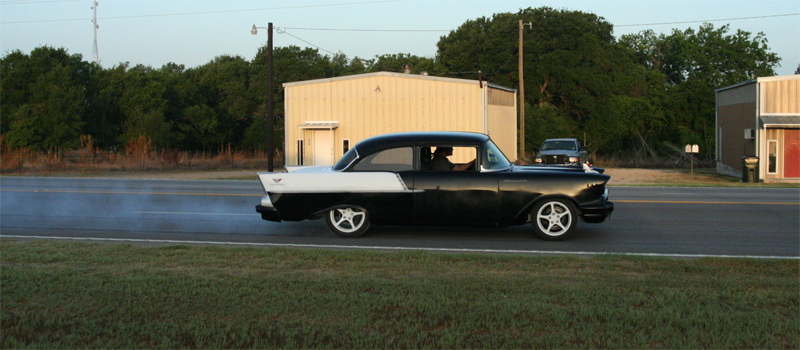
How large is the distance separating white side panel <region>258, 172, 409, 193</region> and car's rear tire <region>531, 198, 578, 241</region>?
6.46 feet

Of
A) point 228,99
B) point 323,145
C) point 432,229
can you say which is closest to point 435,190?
point 432,229

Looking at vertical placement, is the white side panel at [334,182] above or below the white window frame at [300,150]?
below

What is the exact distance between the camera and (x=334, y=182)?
9.99 meters

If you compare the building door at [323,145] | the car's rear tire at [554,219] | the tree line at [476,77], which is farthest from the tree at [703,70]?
the car's rear tire at [554,219]

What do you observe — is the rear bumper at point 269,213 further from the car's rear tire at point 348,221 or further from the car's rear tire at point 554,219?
the car's rear tire at point 554,219

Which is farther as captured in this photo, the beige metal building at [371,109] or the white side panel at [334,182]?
the beige metal building at [371,109]

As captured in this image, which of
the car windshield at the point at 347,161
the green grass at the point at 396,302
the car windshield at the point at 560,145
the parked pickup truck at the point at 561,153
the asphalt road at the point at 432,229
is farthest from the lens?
the car windshield at the point at 560,145

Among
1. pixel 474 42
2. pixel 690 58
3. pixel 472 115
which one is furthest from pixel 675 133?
pixel 472 115

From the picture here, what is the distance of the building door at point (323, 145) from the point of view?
31.7 metres

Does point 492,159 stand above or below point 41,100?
below

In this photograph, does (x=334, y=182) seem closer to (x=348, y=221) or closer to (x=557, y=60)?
(x=348, y=221)

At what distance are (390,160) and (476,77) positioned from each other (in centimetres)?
5135

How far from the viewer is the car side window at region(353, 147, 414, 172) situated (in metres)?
10.0

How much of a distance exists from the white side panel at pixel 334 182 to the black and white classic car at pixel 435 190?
15mm
